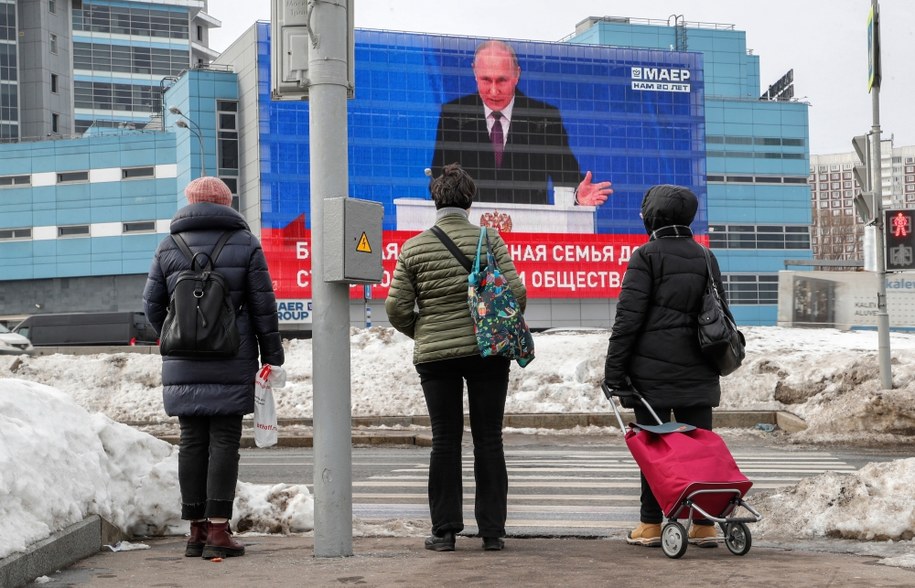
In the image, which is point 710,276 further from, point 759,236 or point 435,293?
point 759,236

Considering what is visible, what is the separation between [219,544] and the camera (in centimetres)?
567

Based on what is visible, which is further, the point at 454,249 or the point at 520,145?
the point at 520,145

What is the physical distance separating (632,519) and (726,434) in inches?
380

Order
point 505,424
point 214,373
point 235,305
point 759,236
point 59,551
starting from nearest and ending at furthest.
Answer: point 59,551, point 214,373, point 235,305, point 505,424, point 759,236

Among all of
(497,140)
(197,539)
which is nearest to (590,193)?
(497,140)

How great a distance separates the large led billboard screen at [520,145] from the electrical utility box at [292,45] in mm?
63915

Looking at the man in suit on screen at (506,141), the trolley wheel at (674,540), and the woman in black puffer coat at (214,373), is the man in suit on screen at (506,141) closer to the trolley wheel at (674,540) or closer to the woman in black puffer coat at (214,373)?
the woman in black puffer coat at (214,373)

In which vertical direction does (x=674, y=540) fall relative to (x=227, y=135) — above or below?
below

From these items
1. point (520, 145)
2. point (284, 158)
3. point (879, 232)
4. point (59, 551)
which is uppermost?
point (520, 145)

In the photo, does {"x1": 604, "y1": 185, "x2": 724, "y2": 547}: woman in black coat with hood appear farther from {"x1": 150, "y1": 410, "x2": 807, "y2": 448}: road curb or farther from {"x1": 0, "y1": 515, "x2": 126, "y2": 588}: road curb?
{"x1": 150, "y1": 410, "x2": 807, "y2": 448}: road curb

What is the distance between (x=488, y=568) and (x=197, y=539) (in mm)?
1570

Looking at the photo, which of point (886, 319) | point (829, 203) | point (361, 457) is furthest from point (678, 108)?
point (829, 203)

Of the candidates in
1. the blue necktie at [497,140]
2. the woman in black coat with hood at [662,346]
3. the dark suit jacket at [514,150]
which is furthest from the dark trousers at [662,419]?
the blue necktie at [497,140]

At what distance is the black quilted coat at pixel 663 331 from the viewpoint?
236 inches
